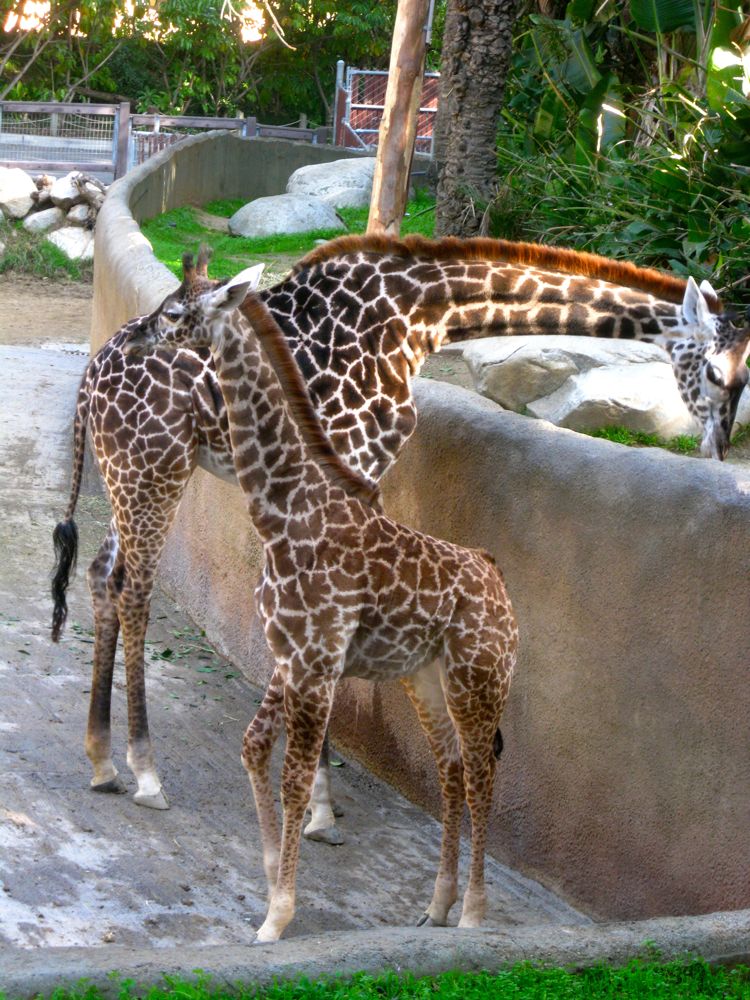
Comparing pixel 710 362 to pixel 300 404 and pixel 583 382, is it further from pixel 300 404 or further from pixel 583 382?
pixel 583 382

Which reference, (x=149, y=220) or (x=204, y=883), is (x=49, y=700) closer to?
(x=204, y=883)

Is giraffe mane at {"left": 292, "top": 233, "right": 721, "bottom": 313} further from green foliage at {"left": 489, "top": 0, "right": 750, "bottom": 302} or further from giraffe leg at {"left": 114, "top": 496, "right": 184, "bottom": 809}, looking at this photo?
green foliage at {"left": 489, "top": 0, "right": 750, "bottom": 302}

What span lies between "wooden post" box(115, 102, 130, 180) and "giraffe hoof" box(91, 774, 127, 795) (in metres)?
18.1

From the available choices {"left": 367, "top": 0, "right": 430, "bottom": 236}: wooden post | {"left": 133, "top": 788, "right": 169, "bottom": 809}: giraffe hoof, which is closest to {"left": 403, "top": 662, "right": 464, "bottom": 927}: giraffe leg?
{"left": 133, "top": 788, "right": 169, "bottom": 809}: giraffe hoof

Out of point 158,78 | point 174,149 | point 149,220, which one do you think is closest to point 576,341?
point 149,220

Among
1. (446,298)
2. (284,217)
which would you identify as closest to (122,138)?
(284,217)

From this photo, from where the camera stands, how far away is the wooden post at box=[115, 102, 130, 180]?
72.7ft

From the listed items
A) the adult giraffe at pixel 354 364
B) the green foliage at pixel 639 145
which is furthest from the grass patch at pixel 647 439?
the adult giraffe at pixel 354 364

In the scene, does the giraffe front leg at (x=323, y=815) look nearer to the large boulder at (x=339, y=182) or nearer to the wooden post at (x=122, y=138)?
the large boulder at (x=339, y=182)

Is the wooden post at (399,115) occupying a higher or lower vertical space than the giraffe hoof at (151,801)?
higher

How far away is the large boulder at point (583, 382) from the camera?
23.9 ft

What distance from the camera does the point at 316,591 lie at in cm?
432

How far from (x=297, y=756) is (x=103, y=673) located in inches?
65.0

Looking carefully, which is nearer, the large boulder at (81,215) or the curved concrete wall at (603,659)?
the curved concrete wall at (603,659)
